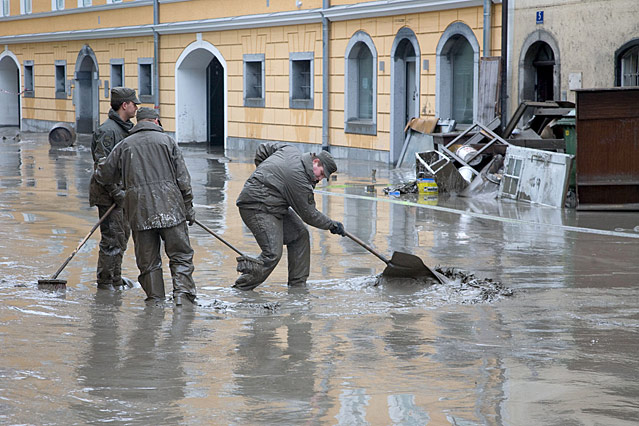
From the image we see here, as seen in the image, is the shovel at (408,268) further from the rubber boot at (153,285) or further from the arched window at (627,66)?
the arched window at (627,66)

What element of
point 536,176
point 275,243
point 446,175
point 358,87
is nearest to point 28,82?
point 358,87

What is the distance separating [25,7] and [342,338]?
3426 cm

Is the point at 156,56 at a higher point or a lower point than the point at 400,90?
higher

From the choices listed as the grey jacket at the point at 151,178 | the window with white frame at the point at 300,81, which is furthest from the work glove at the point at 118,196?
the window with white frame at the point at 300,81

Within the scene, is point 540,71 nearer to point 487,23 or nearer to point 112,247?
point 487,23

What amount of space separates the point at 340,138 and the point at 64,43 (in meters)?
15.6

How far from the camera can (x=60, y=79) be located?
36.7m

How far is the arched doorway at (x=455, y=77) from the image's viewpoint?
1995 centimetres

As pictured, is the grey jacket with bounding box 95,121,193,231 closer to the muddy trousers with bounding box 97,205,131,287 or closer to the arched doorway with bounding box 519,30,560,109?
the muddy trousers with bounding box 97,205,131,287

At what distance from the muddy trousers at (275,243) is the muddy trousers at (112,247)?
979 mm

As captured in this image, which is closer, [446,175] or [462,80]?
[446,175]

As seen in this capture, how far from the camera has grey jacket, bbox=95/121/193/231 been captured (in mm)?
7383

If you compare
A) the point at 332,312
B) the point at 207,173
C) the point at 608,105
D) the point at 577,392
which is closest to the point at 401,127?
the point at 207,173

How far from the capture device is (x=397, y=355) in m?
5.98
